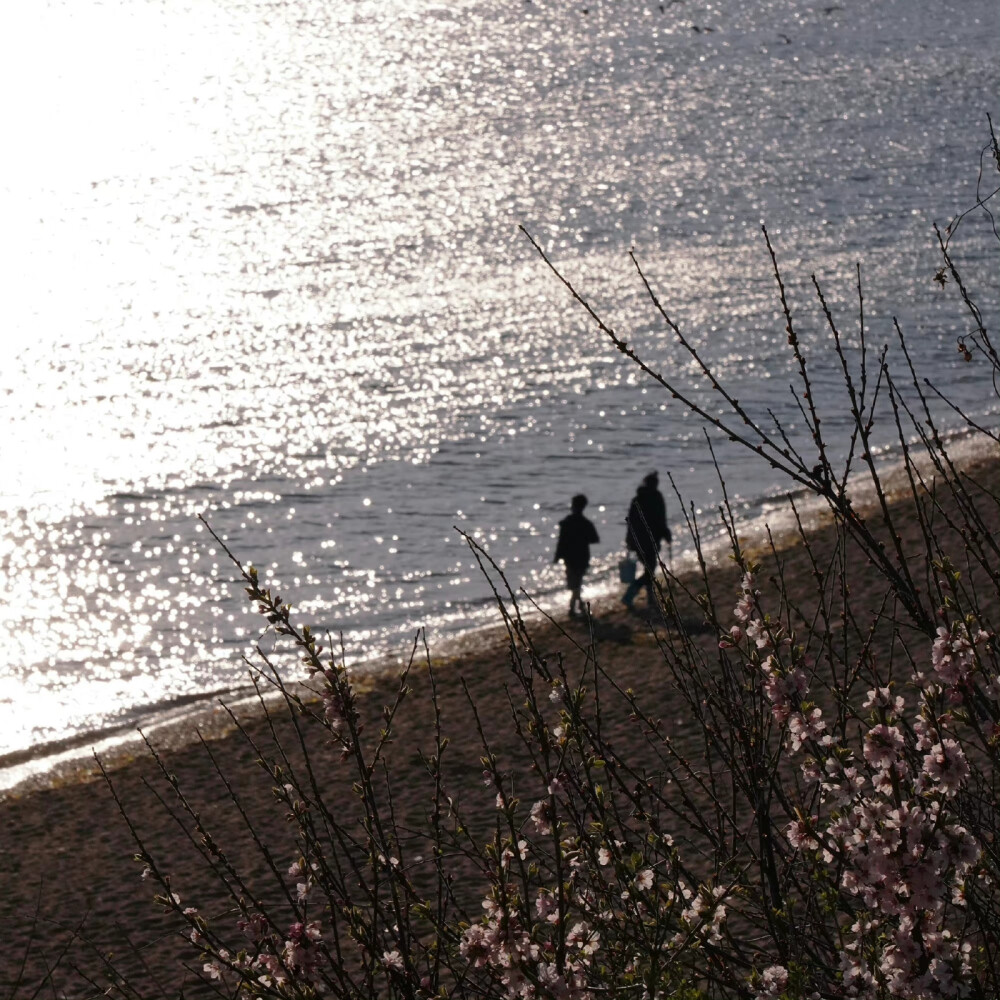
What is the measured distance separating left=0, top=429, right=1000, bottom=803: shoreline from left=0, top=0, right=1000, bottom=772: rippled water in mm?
539

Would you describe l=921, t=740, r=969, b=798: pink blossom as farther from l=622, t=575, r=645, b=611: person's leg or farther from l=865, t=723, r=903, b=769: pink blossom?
l=622, t=575, r=645, b=611: person's leg

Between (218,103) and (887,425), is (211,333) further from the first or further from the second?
(218,103)

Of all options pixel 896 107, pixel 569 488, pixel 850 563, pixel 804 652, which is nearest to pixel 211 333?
pixel 569 488

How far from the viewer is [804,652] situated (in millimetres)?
4422

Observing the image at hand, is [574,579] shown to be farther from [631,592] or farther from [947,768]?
[947,768]

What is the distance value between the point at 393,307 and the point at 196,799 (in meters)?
30.2

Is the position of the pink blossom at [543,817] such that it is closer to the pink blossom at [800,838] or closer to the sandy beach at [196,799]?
the pink blossom at [800,838]

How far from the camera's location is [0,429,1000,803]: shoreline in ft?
52.3

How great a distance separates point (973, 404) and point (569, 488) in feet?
28.0

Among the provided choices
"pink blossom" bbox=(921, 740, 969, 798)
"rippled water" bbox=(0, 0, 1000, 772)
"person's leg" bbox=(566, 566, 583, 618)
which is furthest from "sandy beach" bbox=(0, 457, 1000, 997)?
"pink blossom" bbox=(921, 740, 969, 798)

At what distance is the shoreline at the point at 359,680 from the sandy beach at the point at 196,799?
9cm

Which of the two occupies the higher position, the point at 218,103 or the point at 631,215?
the point at 218,103

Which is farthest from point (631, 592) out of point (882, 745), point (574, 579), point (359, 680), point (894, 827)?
point (894, 827)

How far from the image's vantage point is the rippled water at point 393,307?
2359 cm
